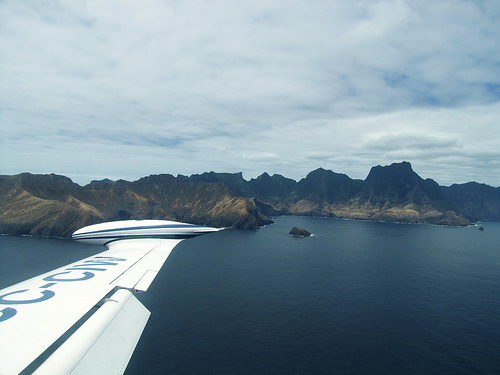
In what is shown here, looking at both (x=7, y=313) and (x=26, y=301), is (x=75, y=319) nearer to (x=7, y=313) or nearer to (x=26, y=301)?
(x=7, y=313)

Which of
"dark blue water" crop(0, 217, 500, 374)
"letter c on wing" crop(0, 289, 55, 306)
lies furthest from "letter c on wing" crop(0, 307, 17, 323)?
"dark blue water" crop(0, 217, 500, 374)

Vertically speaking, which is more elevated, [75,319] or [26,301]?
[26,301]

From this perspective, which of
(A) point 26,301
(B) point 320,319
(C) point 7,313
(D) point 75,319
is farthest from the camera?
(B) point 320,319

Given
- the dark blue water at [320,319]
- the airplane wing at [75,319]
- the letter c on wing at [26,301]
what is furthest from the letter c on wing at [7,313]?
the dark blue water at [320,319]

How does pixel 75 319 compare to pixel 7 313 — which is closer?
pixel 7 313

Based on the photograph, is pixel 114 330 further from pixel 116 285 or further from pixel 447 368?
pixel 447 368

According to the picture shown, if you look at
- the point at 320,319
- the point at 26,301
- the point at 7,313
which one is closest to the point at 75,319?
the point at 7,313
